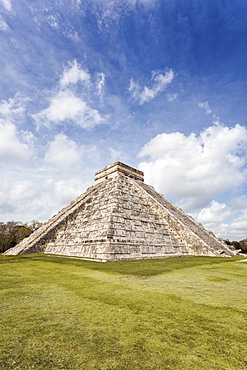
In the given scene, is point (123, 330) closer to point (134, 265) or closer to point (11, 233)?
point (134, 265)

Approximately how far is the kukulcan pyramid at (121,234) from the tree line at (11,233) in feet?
50.8

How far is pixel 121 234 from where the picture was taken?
1279cm

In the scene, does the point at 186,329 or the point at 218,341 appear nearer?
the point at 218,341

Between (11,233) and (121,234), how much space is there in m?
27.3

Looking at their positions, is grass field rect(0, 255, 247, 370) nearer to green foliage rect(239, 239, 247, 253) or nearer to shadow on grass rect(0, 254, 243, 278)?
shadow on grass rect(0, 254, 243, 278)

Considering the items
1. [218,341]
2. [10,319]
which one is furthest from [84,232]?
[218,341]

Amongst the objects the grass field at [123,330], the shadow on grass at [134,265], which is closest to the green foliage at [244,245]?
the shadow on grass at [134,265]

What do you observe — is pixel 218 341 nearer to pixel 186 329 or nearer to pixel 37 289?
pixel 186 329

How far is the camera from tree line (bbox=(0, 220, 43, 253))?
29234mm

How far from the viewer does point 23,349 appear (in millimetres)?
1900

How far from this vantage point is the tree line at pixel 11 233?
95.9ft

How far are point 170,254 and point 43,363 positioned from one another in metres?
14.2

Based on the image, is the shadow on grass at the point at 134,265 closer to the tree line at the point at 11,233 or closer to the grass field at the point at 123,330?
the grass field at the point at 123,330

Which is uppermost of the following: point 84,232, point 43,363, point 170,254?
point 84,232
